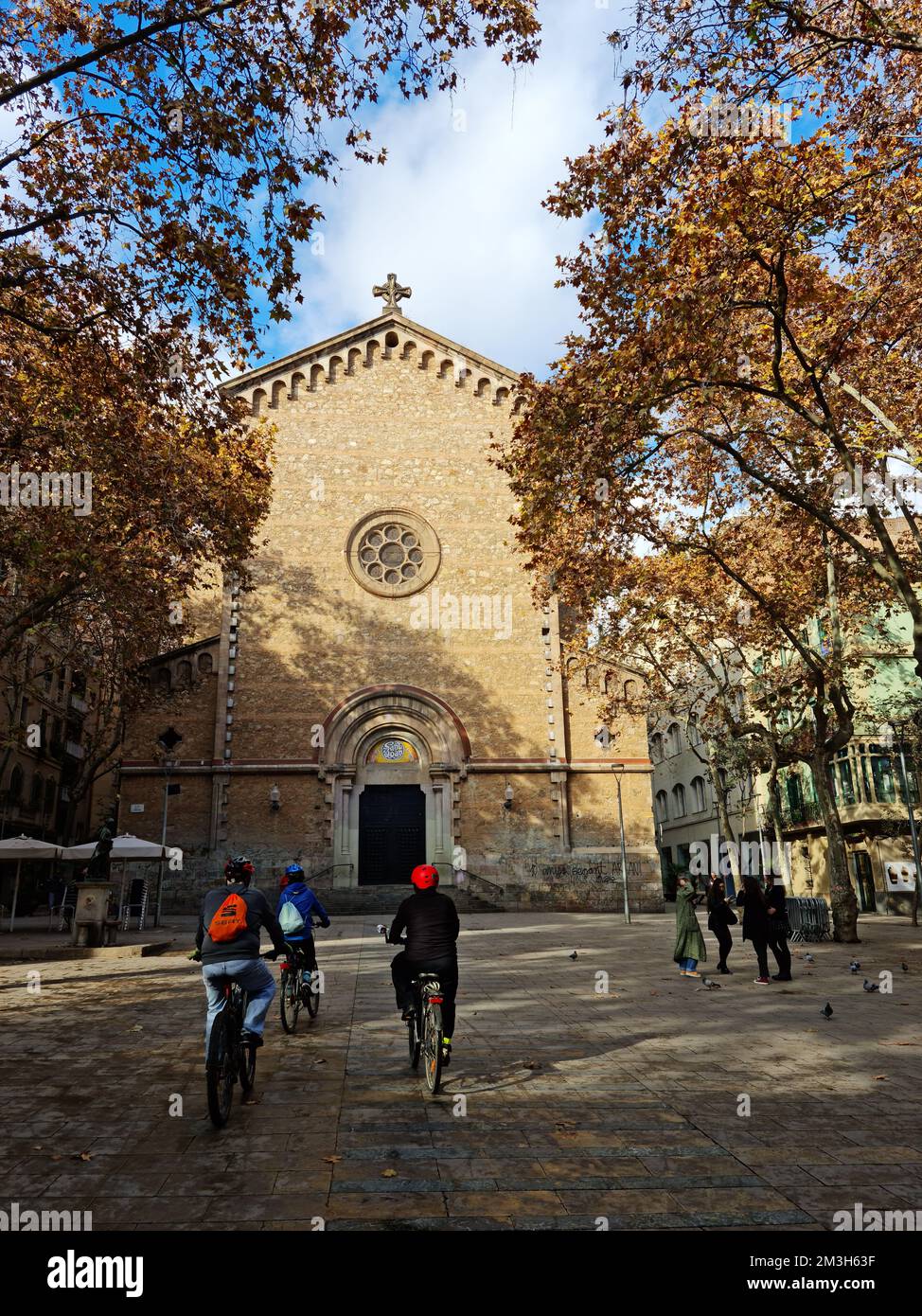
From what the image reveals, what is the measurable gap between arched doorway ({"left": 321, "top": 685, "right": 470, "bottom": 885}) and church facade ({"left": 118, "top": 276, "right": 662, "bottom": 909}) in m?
0.07

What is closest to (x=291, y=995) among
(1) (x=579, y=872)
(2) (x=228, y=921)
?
(2) (x=228, y=921)

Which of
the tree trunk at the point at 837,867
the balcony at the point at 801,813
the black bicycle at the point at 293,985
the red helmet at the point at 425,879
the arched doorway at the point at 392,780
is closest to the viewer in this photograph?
the red helmet at the point at 425,879

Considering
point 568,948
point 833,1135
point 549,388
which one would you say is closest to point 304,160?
point 549,388

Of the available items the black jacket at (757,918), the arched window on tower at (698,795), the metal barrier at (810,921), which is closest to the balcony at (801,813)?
the arched window on tower at (698,795)

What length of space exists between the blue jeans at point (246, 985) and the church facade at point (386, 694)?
20.7 metres

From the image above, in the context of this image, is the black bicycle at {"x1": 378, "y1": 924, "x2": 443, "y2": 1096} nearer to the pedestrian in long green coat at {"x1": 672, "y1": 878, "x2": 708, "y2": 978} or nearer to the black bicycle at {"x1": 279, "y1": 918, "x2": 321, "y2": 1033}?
the black bicycle at {"x1": 279, "y1": 918, "x2": 321, "y2": 1033}

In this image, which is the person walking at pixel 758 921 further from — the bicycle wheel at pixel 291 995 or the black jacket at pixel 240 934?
the black jacket at pixel 240 934

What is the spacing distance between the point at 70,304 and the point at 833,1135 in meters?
11.4

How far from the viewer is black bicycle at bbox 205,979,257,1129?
5.91 m

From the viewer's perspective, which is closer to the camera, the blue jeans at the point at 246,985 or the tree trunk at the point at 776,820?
the blue jeans at the point at 246,985

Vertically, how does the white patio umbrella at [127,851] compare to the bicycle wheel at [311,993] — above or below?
above

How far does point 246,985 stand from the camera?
259 inches

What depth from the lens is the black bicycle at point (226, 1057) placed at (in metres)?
5.91

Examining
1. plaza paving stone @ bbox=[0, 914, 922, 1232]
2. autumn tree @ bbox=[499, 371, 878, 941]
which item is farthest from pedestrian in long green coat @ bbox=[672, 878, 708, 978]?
autumn tree @ bbox=[499, 371, 878, 941]
